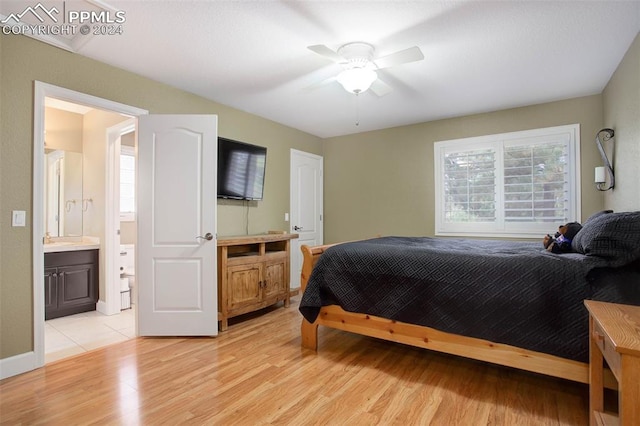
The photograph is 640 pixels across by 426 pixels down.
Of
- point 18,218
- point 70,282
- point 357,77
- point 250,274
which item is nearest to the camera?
point 18,218

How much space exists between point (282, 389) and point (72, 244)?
321 centimetres

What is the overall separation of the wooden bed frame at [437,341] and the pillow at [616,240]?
2.00 ft

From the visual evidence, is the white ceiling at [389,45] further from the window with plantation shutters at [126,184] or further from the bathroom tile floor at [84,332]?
the bathroom tile floor at [84,332]

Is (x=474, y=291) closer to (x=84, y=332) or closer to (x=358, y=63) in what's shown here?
(x=358, y=63)

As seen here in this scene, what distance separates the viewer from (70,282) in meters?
3.63

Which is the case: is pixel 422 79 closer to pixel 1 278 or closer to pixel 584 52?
pixel 584 52

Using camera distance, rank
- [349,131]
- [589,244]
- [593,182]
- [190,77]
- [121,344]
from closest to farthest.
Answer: [589,244] → [121,344] → [190,77] → [593,182] → [349,131]

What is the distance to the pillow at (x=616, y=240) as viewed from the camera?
1635mm

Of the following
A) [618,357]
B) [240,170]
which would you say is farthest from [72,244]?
[618,357]

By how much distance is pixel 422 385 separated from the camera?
82.3 inches

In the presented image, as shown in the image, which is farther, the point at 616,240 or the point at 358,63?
the point at 358,63

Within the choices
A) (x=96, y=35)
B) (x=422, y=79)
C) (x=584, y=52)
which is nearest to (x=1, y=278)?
(x=96, y=35)

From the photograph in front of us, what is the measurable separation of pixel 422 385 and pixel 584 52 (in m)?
2.93

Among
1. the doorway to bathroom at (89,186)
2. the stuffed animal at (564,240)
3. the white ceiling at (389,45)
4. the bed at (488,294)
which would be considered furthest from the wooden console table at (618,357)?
the doorway to bathroom at (89,186)
